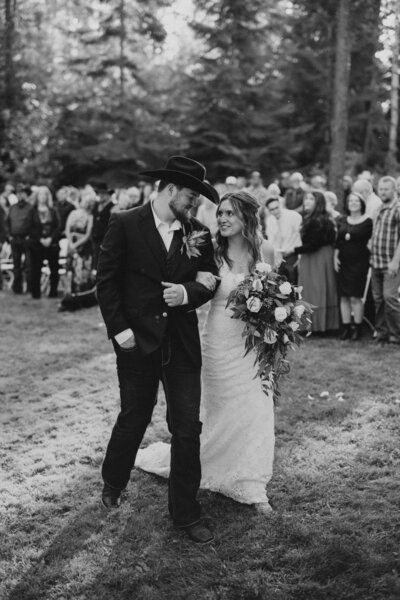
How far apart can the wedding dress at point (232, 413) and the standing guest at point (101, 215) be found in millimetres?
7249

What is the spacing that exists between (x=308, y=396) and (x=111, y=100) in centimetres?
2311

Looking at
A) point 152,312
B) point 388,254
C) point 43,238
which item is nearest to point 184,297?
point 152,312

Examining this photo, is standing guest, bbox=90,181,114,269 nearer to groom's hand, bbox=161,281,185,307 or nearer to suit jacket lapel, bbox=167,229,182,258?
suit jacket lapel, bbox=167,229,182,258

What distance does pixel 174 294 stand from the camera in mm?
3842

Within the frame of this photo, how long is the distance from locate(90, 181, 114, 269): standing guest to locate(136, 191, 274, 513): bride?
7170mm

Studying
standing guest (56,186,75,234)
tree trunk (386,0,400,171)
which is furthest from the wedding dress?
tree trunk (386,0,400,171)

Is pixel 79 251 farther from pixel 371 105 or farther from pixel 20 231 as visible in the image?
pixel 371 105

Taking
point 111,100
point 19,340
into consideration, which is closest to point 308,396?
point 19,340

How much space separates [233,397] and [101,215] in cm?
777

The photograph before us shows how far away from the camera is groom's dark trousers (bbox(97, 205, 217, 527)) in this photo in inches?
155

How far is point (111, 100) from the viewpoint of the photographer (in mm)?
27062

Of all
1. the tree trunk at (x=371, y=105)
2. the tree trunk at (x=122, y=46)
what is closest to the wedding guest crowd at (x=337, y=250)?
the tree trunk at (x=371, y=105)

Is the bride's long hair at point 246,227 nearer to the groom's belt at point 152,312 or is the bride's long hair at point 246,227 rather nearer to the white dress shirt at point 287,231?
the groom's belt at point 152,312

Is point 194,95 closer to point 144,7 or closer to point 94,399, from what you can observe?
point 144,7
